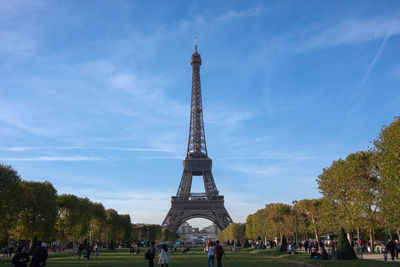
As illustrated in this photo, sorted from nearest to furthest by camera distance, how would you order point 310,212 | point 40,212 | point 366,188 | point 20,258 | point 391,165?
point 20,258 → point 391,165 → point 366,188 → point 40,212 → point 310,212

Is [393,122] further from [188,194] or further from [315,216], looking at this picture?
[188,194]

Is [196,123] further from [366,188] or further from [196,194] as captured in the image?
[366,188]

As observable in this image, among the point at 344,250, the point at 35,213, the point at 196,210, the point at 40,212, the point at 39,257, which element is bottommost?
the point at 344,250

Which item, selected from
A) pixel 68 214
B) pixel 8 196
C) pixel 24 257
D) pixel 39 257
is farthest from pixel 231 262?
pixel 68 214

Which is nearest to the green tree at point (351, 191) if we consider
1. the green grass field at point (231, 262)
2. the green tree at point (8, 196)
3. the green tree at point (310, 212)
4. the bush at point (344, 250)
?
the green grass field at point (231, 262)

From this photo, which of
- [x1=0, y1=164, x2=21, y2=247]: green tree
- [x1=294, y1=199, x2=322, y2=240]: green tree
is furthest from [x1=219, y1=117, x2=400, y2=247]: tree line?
[x1=0, y1=164, x2=21, y2=247]: green tree

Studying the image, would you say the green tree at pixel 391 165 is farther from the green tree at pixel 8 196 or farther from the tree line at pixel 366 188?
the green tree at pixel 8 196
